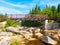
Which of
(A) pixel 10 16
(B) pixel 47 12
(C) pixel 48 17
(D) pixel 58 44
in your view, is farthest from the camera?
(B) pixel 47 12

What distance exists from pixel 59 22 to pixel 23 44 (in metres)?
22.4

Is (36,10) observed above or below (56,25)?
above

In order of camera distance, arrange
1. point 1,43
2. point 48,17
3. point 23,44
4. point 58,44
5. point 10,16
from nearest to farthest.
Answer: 1. point 1,43
2. point 23,44
3. point 58,44
4. point 10,16
5. point 48,17

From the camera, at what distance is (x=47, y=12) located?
133 feet

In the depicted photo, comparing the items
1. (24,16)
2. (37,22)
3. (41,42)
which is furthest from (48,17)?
(41,42)

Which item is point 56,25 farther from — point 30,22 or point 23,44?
point 23,44

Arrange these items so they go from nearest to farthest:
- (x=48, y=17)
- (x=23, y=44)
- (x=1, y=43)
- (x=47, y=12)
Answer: (x=1, y=43), (x=23, y=44), (x=48, y=17), (x=47, y=12)

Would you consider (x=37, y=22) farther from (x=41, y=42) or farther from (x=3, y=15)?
(x=41, y=42)

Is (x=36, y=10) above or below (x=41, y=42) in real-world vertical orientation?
above

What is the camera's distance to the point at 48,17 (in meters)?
36.8

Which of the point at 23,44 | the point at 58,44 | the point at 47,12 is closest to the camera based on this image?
the point at 23,44

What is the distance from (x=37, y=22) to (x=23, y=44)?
934 inches

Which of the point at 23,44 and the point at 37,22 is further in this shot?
the point at 37,22

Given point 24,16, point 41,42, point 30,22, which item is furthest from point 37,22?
point 41,42
